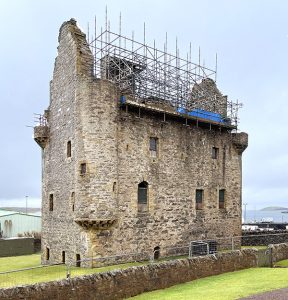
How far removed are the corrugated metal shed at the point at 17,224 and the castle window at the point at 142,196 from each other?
21.1 m

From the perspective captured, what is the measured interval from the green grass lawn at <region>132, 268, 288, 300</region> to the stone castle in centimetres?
621

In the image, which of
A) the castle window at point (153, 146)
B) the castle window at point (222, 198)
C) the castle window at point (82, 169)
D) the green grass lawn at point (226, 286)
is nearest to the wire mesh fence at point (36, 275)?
the green grass lawn at point (226, 286)

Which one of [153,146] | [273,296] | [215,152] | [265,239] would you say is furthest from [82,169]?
[265,239]

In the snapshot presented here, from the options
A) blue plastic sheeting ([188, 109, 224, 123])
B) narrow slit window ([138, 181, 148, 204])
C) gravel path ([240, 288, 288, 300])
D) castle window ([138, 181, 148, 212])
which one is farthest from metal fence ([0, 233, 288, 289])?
blue plastic sheeting ([188, 109, 224, 123])

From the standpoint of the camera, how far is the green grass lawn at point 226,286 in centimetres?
1645

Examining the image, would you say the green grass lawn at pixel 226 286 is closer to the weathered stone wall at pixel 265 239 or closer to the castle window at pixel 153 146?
the castle window at pixel 153 146

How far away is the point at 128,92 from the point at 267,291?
15.0 metres

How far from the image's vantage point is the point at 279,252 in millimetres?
26922

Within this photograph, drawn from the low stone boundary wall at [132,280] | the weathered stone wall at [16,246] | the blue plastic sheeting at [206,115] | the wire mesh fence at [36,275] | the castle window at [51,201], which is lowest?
the weathered stone wall at [16,246]

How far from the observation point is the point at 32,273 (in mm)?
22656

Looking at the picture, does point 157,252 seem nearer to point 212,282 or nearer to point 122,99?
point 212,282


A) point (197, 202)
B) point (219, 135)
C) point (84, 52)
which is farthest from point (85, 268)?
point (219, 135)

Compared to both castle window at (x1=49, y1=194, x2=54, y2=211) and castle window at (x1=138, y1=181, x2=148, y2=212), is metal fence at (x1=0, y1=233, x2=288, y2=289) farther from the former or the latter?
castle window at (x1=49, y1=194, x2=54, y2=211)

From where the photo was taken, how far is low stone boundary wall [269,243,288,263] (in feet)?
86.4
